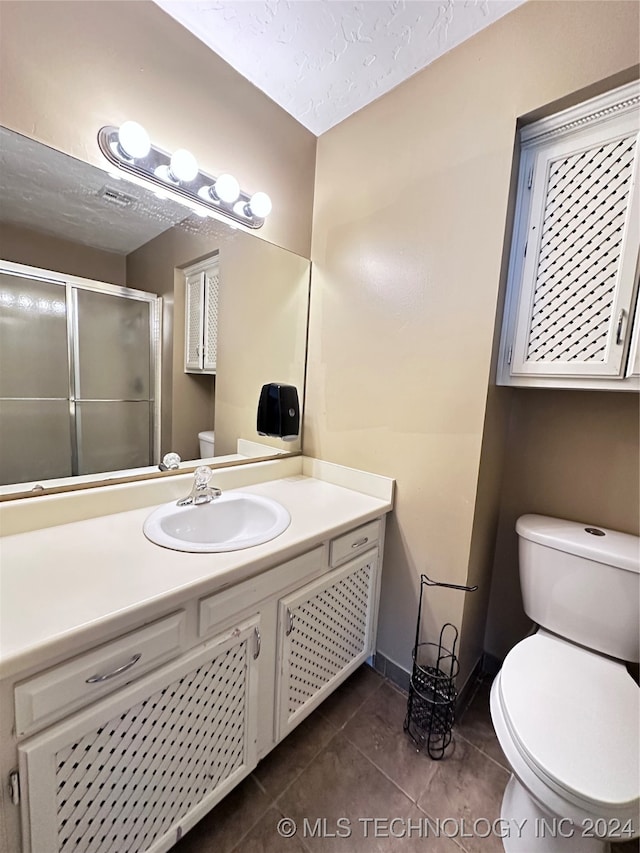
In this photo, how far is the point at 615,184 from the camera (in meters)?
0.99

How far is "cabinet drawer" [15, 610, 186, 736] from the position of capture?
61 cm

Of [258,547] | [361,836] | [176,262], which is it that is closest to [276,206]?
[176,262]

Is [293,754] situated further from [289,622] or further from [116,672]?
[116,672]

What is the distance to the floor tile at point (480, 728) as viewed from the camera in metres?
1.23

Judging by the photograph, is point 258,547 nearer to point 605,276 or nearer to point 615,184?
point 605,276

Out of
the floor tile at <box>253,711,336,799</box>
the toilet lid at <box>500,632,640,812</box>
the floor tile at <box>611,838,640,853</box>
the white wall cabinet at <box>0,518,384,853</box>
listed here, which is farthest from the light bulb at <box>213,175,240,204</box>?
the floor tile at <box>611,838,640,853</box>

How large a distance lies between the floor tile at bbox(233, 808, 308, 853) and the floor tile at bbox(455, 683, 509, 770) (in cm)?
68

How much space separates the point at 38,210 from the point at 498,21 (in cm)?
152

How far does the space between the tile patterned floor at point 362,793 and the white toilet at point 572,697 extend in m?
0.13

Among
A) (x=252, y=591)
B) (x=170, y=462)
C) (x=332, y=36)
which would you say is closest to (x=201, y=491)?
(x=170, y=462)

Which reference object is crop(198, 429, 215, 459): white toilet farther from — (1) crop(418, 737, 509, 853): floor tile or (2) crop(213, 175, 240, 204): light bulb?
(1) crop(418, 737, 509, 853): floor tile

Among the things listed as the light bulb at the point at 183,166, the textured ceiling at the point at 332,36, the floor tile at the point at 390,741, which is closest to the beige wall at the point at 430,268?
the textured ceiling at the point at 332,36

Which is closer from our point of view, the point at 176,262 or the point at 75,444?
the point at 75,444

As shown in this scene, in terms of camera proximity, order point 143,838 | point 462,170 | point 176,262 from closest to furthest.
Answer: point 143,838
point 462,170
point 176,262
